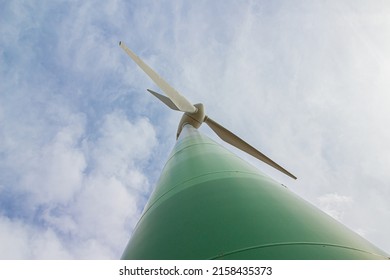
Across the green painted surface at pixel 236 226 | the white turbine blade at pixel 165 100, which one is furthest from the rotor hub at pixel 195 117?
the green painted surface at pixel 236 226

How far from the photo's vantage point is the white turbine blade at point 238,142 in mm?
19062

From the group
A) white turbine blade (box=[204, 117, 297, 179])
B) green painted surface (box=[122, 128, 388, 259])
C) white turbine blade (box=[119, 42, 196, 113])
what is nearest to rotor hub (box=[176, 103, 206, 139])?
white turbine blade (box=[119, 42, 196, 113])

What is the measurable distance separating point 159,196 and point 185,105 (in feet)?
37.8

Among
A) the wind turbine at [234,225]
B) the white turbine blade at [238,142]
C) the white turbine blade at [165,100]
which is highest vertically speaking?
the white turbine blade at [165,100]

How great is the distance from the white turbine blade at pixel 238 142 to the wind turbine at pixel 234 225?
12.4 metres

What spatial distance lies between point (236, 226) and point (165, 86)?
12660 mm

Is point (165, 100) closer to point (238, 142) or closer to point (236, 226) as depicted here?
point (238, 142)

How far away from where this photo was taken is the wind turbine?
3885 millimetres

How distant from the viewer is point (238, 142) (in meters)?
19.8

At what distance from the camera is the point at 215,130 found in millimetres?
20969

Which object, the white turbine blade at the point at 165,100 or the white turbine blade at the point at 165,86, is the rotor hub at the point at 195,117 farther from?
the white turbine blade at the point at 165,100

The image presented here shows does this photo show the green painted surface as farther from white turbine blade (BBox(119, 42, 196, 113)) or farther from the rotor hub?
the rotor hub

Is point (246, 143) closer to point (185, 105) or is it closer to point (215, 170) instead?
point (185, 105)
